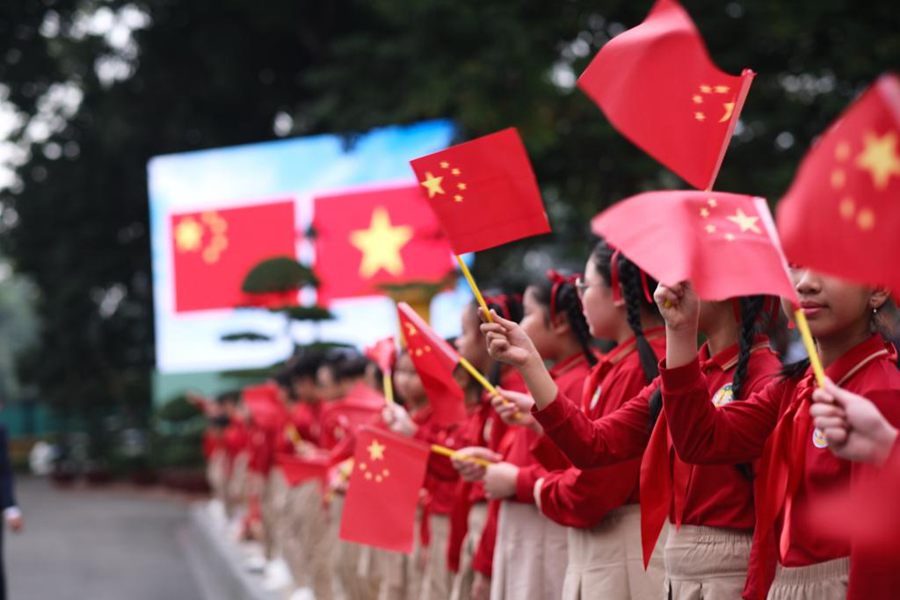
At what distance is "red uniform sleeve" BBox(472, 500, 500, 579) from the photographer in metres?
4.86

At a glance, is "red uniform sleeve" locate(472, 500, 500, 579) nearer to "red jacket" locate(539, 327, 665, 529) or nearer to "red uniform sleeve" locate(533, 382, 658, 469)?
"red jacket" locate(539, 327, 665, 529)

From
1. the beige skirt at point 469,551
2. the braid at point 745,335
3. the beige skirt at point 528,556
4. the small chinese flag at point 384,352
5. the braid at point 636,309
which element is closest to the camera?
the braid at point 745,335

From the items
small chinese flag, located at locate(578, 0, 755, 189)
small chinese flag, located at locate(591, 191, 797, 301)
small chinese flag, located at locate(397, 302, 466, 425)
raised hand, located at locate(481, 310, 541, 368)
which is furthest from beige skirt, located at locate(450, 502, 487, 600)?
small chinese flag, located at locate(591, 191, 797, 301)

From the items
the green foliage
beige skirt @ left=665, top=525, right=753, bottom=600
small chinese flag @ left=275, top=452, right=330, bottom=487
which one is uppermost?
the green foliage

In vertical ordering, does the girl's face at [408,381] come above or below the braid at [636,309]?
below

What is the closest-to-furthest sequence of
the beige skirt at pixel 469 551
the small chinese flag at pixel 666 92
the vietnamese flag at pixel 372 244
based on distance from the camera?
the small chinese flag at pixel 666 92 → the beige skirt at pixel 469 551 → the vietnamese flag at pixel 372 244

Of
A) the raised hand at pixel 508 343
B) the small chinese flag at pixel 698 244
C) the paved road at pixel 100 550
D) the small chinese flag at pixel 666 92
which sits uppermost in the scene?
the small chinese flag at pixel 666 92

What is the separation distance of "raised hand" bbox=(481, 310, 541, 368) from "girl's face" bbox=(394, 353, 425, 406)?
3.20 meters

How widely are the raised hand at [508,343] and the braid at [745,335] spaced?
563 mm

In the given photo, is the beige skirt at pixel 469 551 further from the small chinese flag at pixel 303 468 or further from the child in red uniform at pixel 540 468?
the small chinese flag at pixel 303 468

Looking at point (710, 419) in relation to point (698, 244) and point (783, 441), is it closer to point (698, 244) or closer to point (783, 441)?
point (783, 441)

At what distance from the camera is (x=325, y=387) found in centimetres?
898

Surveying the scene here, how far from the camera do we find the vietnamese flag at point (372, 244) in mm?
13266

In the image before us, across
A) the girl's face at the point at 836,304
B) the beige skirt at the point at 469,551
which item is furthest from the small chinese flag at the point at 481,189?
the beige skirt at the point at 469,551
